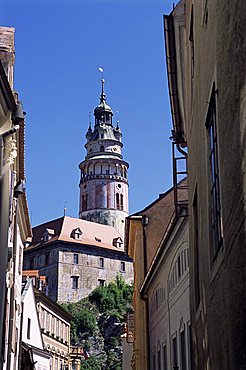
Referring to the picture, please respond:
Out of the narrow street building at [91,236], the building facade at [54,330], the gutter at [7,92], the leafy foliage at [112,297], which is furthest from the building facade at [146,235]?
the narrow street building at [91,236]

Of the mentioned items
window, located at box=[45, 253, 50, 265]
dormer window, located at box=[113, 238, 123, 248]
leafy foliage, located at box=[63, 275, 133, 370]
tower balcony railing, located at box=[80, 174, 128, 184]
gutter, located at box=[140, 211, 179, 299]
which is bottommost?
gutter, located at box=[140, 211, 179, 299]

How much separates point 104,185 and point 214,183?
9872cm

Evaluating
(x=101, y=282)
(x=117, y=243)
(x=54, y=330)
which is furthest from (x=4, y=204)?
(x=117, y=243)

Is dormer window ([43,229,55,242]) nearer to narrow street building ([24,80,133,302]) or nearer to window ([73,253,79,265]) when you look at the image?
narrow street building ([24,80,133,302])

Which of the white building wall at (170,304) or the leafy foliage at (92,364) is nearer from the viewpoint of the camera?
the white building wall at (170,304)

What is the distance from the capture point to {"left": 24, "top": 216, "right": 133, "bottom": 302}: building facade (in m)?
91.2

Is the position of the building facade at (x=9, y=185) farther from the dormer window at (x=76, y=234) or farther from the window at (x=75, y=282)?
the dormer window at (x=76, y=234)

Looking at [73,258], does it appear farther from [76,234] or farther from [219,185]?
[219,185]

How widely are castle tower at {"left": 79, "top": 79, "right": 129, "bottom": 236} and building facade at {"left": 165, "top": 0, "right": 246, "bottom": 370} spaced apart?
9515 centimetres

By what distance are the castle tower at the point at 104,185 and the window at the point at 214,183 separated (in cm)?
9664

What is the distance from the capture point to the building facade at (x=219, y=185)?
5.21m

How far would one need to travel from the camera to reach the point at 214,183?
7363mm

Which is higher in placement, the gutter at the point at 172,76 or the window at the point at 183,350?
the gutter at the point at 172,76

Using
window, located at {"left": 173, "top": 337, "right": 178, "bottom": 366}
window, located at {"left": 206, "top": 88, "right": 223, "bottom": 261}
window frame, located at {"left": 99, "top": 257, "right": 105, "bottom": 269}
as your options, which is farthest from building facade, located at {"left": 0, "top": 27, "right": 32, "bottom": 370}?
window frame, located at {"left": 99, "top": 257, "right": 105, "bottom": 269}
